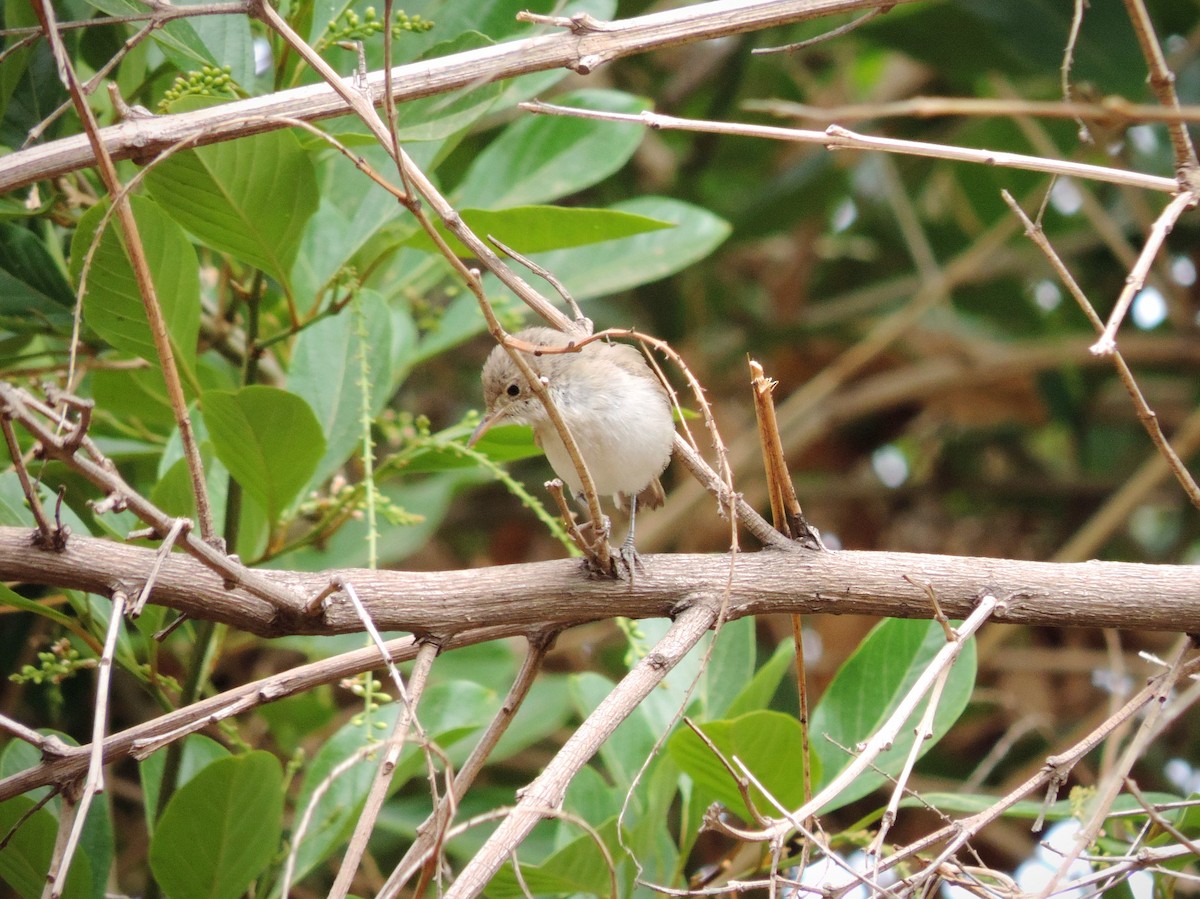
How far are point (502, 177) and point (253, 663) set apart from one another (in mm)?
1964

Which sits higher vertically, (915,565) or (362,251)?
(362,251)

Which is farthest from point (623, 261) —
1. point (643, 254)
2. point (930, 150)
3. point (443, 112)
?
point (930, 150)

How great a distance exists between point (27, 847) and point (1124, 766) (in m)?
1.85

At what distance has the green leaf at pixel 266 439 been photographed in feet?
7.07

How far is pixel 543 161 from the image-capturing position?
3.07 metres

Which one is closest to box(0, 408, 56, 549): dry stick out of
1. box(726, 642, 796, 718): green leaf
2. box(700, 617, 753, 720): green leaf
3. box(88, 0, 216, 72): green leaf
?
box(88, 0, 216, 72): green leaf

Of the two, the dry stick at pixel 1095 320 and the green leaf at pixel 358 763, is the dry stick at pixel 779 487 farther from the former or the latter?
the green leaf at pixel 358 763

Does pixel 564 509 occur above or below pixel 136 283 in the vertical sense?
below

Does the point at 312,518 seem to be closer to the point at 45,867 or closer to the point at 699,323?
the point at 45,867

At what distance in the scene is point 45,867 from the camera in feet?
7.10

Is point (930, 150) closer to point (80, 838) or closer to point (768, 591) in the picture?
point (768, 591)

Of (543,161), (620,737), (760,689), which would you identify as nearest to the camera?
(760,689)

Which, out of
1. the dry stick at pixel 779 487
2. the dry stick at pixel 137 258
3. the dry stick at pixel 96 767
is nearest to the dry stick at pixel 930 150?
the dry stick at pixel 779 487

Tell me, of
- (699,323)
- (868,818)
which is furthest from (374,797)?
(699,323)
